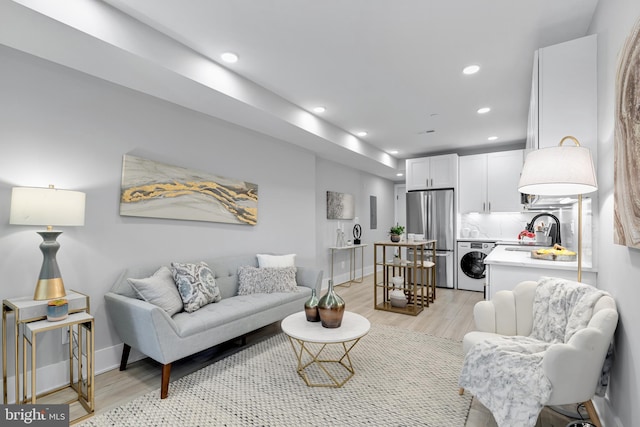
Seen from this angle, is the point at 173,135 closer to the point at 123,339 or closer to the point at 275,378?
the point at 123,339

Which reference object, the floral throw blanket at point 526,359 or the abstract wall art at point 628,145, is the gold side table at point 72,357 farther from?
the abstract wall art at point 628,145

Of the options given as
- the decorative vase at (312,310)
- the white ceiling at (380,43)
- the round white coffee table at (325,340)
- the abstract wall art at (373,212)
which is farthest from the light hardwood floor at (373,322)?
the white ceiling at (380,43)

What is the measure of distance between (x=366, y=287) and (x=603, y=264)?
4.04 m

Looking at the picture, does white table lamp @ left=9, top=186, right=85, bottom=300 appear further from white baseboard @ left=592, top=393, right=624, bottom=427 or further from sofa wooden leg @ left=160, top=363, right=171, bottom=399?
white baseboard @ left=592, top=393, right=624, bottom=427

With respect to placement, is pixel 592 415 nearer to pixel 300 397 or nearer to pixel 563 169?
pixel 563 169

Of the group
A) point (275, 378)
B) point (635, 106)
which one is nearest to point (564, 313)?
point (635, 106)

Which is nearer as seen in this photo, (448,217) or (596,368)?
(596,368)

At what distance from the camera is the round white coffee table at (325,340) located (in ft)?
7.13

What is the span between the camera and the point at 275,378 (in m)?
2.46

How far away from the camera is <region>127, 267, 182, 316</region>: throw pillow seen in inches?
97.2

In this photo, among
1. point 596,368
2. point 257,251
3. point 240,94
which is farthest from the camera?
point 257,251

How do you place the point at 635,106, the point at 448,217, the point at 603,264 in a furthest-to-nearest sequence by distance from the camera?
1. the point at 448,217
2. the point at 603,264
3. the point at 635,106

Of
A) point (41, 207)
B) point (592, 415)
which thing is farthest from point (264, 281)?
point (592, 415)

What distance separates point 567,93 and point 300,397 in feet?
9.18
